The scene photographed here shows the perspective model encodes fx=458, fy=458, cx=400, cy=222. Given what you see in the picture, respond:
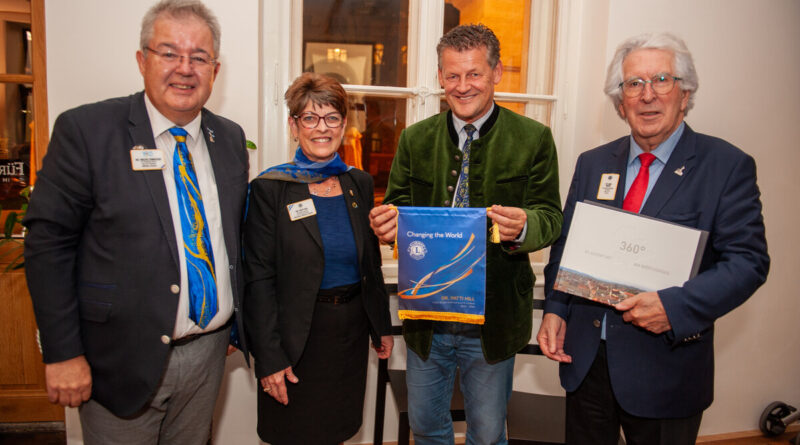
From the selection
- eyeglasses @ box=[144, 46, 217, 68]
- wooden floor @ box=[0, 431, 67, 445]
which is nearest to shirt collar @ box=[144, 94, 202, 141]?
eyeglasses @ box=[144, 46, 217, 68]

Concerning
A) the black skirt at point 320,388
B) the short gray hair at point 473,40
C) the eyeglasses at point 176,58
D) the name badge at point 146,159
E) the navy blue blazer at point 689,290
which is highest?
the short gray hair at point 473,40

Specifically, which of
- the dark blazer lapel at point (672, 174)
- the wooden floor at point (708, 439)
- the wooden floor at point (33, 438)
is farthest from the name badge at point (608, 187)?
the wooden floor at point (33, 438)

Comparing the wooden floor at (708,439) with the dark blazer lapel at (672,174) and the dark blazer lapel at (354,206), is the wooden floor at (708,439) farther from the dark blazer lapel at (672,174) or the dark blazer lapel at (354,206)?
the dark blazer lapel at (672,174)

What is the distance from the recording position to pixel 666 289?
1.37m

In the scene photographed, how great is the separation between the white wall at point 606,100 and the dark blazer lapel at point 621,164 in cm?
122

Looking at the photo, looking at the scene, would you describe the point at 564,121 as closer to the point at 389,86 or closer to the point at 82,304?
the point at 389,86

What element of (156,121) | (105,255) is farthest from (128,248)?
(156,121)

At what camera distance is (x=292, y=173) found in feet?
5.69

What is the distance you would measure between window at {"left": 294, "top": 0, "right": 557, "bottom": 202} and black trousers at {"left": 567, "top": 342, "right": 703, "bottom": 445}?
178 cm

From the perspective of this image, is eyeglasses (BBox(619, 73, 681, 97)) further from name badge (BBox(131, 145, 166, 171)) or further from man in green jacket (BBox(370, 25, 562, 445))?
name badge (BBox(131, 145, 166, 171))

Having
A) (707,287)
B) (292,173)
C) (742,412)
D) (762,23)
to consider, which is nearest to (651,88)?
(707,287)

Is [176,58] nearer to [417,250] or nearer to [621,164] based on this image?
[417,250]

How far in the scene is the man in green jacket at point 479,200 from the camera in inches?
65.2

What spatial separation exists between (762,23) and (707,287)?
251cm
